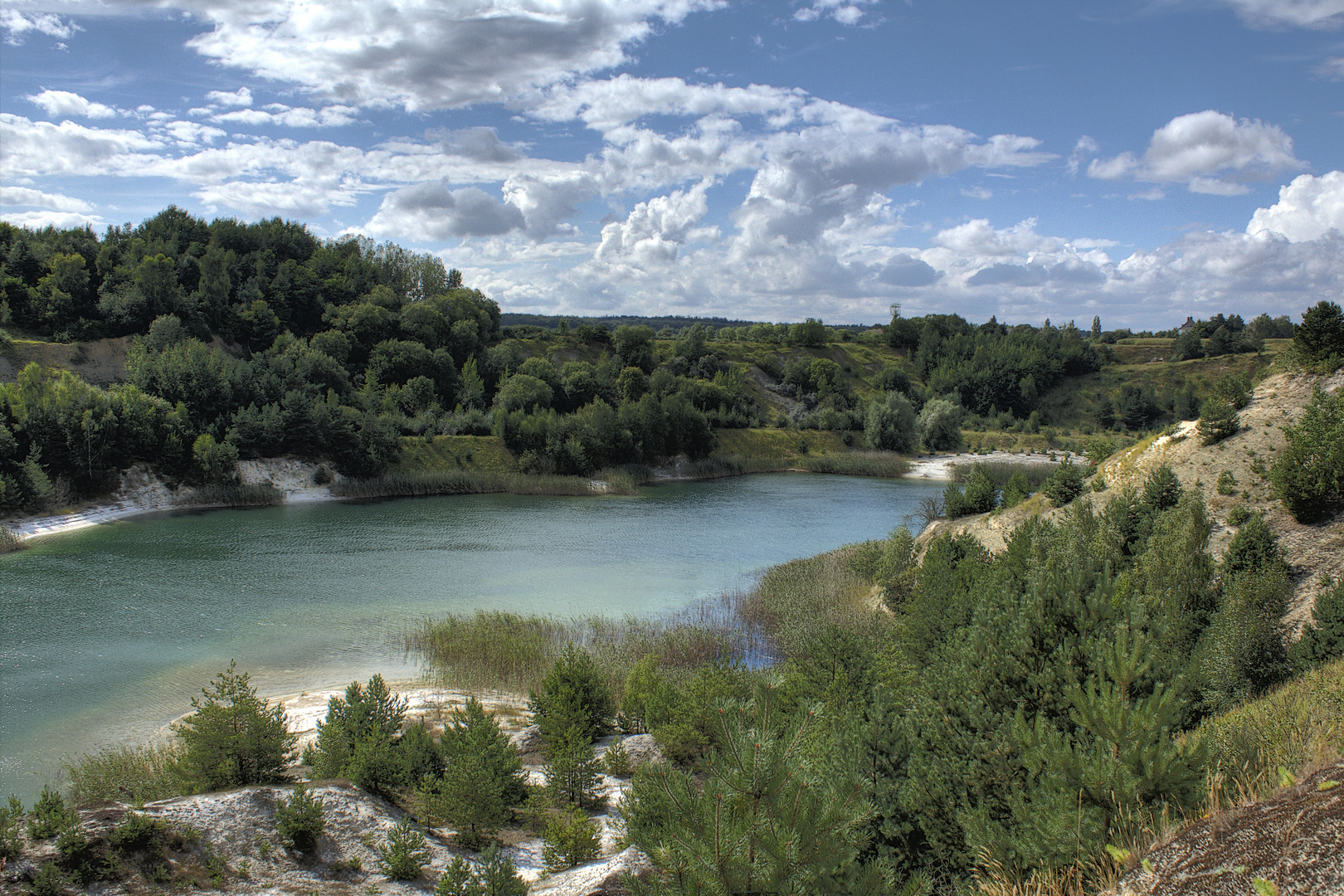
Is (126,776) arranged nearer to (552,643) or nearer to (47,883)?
(47,883)

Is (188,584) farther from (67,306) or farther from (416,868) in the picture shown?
(67,306)

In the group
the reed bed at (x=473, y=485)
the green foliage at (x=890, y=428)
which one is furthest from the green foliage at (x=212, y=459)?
the green foliage at (x=890, y=428)

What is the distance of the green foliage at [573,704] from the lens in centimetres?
1173

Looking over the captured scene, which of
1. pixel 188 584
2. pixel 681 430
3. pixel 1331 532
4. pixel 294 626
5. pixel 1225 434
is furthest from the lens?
pixel 681 430

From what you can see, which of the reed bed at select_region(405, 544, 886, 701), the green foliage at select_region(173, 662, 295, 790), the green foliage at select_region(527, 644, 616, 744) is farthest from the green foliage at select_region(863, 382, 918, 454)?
the green foliage at select_region(173, 662, 295, 790)

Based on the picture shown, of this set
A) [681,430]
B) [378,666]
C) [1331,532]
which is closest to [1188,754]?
[1331,532]

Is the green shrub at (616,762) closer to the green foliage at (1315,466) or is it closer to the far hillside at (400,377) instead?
the green foliage at (1315,466)

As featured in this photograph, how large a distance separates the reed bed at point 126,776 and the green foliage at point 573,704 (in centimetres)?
502

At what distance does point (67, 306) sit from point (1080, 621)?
76229mm

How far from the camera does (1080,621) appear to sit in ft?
23.6

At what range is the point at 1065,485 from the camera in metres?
22.7

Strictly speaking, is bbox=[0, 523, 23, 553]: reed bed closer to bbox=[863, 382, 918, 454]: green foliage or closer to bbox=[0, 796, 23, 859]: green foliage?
bbox=[0, 796, 23, 859]: green foliage

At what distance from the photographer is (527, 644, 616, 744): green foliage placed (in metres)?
11.7

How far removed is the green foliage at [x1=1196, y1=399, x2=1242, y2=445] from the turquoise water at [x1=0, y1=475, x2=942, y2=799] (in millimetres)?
15336
